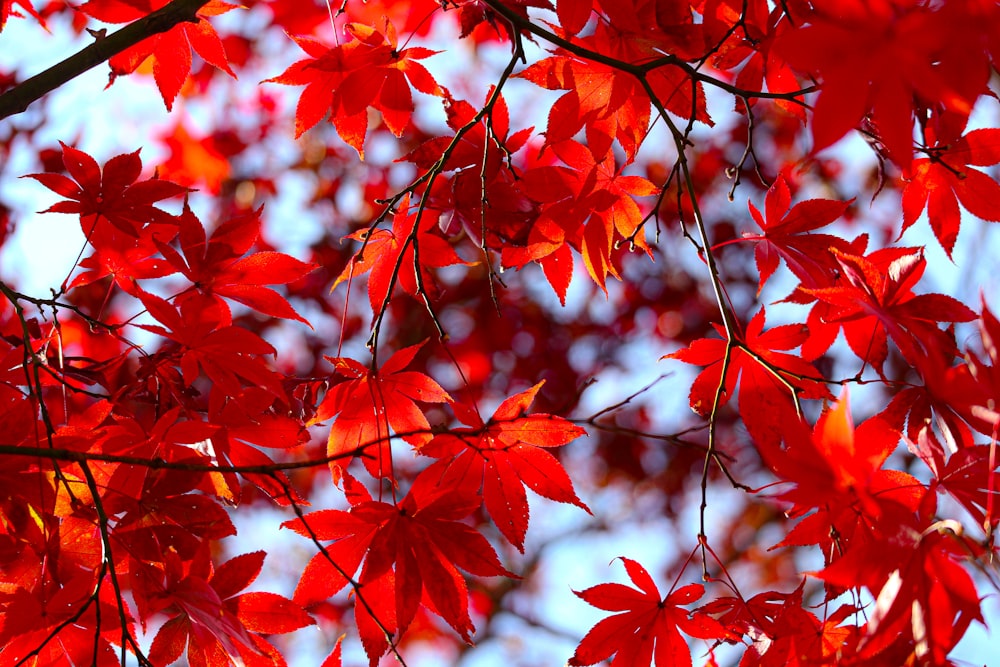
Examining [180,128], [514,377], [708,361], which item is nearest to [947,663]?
[708,361]

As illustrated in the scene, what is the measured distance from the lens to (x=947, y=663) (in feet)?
2.85

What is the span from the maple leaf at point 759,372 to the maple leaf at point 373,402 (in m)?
0.36

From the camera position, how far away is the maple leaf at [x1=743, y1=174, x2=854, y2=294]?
1158 millimetres

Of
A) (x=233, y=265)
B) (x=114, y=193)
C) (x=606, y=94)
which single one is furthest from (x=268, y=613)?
(x=606, y=94)

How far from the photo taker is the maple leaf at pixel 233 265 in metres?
1.13

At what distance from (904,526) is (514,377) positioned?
350cm

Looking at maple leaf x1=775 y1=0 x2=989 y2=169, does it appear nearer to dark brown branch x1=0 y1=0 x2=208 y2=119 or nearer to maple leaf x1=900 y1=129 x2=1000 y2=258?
maple leaf x1=900 y1=129 x2=1000 y2=258

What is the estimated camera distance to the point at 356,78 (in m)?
1.14

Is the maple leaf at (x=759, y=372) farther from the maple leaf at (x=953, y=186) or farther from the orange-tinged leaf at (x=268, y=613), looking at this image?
the orange-tinged leaf at (x=268, y=613)

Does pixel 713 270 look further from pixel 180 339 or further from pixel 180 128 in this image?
pixel 180 128

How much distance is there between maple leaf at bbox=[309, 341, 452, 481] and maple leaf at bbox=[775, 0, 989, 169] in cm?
64

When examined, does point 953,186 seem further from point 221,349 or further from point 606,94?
point 221,349

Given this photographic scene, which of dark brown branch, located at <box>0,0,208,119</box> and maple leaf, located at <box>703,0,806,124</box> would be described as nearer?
dark brown branch, located at <box>0,0,208,119</box>

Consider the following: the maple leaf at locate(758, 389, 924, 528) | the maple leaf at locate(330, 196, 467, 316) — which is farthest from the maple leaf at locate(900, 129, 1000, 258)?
the maple leaf at locate(330, 196, 467, 316)
